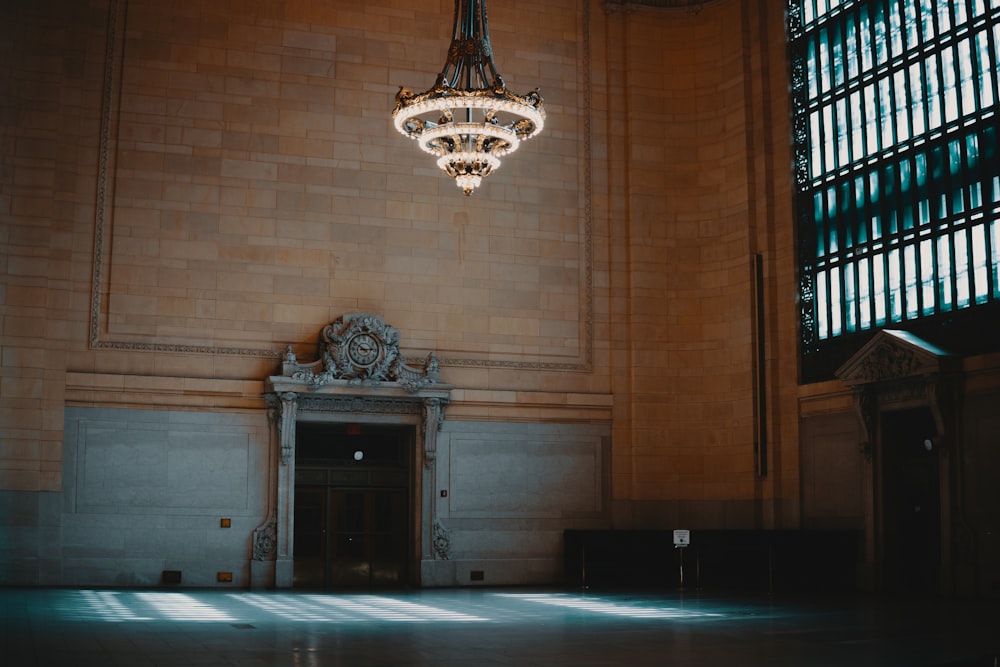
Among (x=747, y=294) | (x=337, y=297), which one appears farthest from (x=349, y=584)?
(x=747, y=294)

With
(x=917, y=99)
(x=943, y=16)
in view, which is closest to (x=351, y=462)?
(x=917, y=99)

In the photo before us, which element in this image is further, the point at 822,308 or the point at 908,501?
the point at 822,308

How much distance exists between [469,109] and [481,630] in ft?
24.3

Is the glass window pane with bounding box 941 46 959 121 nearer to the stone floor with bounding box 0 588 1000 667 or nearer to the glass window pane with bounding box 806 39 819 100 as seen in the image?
the glass window pane with bounding box 806 39 819 100

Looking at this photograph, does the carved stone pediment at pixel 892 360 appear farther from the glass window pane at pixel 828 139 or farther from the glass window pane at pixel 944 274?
the glass window pane at pixel 828 139

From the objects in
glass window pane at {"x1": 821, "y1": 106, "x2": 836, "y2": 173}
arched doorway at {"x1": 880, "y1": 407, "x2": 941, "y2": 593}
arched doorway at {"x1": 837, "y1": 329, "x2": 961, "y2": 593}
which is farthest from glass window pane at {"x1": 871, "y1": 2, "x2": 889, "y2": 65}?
arched doorway at {"x1": 880, "y1": 407, "x2": 941, "y2": 593}

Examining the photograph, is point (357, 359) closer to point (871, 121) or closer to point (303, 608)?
point (303, 608)

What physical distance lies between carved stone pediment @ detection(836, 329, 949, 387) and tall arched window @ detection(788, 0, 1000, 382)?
0.56m

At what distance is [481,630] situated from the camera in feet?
49.5

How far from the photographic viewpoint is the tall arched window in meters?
20.4

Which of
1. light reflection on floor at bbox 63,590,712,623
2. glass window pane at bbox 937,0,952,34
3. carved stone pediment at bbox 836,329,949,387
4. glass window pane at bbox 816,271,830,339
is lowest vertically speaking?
light reflection on floor at bbox 63,590,712,623

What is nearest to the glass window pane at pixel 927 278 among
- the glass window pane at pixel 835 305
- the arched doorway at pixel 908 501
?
the arched doorway at pixel 908 501

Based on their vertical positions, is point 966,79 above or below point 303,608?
above

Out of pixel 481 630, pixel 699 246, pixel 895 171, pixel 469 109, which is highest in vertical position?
pixel 895 171
